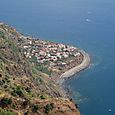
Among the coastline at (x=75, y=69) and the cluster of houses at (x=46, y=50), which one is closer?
the coastline at (x=75, y=69)

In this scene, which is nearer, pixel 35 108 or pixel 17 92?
pixel 35 108

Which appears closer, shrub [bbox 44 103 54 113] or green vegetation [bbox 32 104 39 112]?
green vegetation [bbox 32 104 39 112]

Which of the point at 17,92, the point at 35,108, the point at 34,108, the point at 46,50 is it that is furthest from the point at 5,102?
the point at 46,50

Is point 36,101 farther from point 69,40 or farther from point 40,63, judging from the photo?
point 69,40

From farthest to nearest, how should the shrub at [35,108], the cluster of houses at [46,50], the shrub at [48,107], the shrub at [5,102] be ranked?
the cluster of houses at [46,50] < the shrub at [48,107] < the shrub at [5,102] < the shrub at [35,108]

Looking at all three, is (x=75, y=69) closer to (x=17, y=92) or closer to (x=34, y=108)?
(x=17, y=92)

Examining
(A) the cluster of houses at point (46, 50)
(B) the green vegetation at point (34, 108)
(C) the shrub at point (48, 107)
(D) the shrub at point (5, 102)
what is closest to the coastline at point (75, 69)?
(A) the cluster of houses at point (46, 50)

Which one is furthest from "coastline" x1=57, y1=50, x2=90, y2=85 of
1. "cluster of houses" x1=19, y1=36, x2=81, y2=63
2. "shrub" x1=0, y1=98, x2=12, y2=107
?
"shrub" x1=0, y1=98, x2=12, y2=107

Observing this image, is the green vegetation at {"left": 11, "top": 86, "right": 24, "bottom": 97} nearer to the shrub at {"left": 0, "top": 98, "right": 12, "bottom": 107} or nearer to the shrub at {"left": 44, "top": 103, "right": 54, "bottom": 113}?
the shrub at {"left": 0, "top": 98, "right": 12, "bottom": 107}

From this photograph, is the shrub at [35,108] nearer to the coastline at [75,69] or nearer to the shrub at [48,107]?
the shrub at [48,107]
